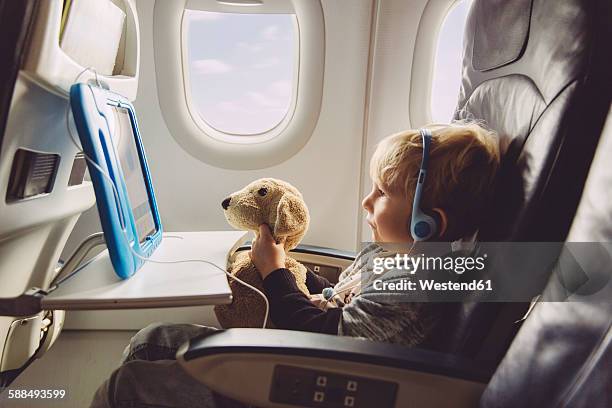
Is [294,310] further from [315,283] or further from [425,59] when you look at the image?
[425,59]

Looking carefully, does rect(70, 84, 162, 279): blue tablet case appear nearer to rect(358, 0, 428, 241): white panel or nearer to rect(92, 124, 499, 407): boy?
rect(92, 124, 499, 407): boy

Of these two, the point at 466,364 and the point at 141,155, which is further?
the point at 141,155

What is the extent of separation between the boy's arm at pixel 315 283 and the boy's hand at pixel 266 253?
0.24m

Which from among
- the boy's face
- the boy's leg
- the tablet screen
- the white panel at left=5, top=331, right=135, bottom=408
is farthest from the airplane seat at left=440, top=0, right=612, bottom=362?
the white panel at left=5, top=331, right=135, bottom=408

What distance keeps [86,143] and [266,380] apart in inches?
19.7

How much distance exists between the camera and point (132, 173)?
1.12 metres

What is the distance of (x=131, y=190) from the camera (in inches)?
42.4

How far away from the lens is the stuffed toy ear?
4.05 feet

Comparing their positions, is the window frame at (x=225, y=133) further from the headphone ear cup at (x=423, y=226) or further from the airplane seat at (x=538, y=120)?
the headphone ear cup at (x=423, y=226)

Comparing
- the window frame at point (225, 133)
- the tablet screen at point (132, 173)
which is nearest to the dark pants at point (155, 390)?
the tablet screen at point (132, 173)

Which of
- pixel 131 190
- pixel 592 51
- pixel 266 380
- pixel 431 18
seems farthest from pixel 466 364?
pixel 431 18

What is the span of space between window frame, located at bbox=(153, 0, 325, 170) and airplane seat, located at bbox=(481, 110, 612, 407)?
125cm

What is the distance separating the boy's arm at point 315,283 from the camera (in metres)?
1.46

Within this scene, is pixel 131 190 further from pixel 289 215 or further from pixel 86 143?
pixel 289 215
